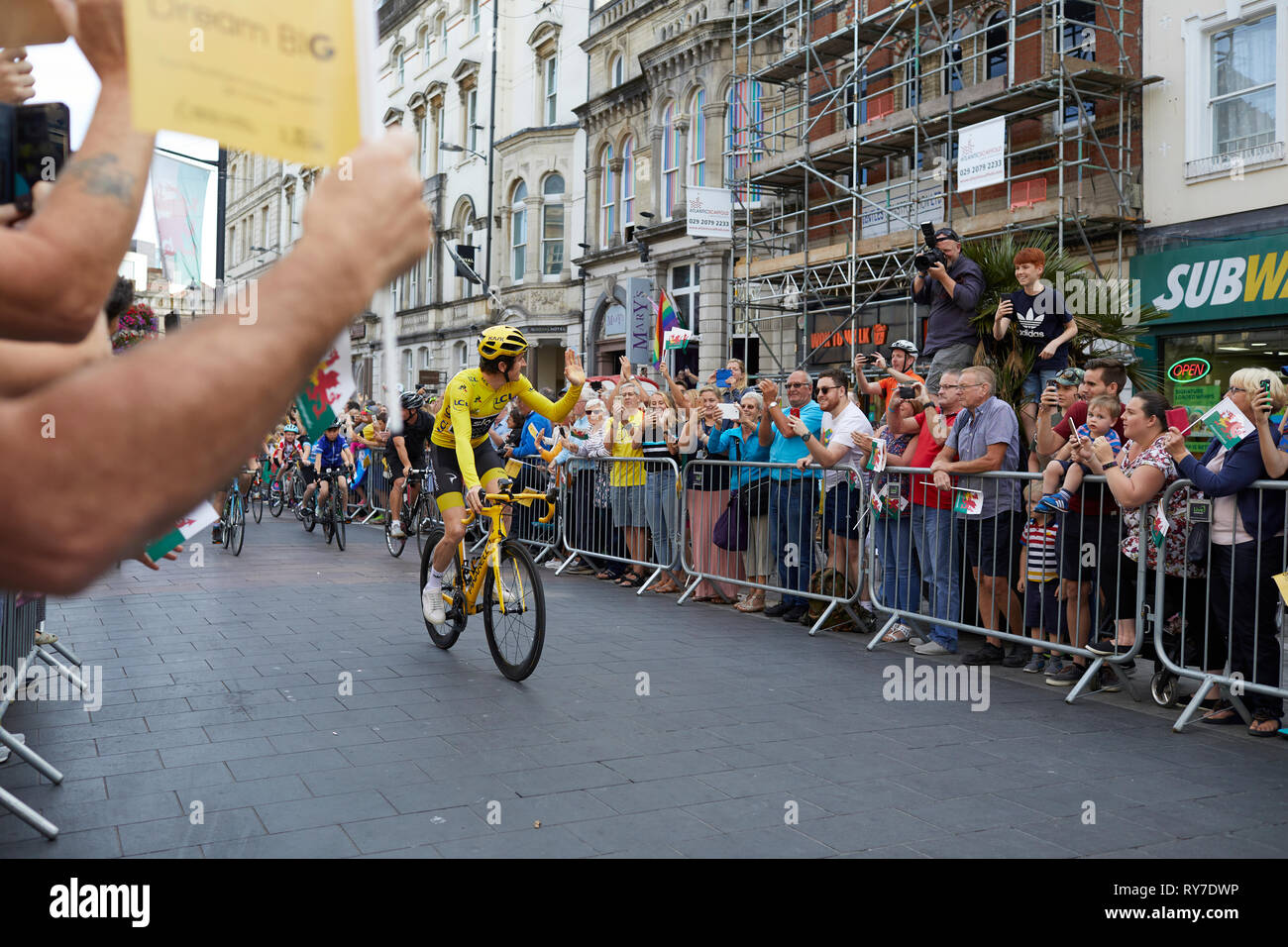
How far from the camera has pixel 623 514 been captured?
11.6m

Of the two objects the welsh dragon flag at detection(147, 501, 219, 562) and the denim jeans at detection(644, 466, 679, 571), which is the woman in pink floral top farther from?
the welsh dragon flag at detection(147, 501, 219, 562)

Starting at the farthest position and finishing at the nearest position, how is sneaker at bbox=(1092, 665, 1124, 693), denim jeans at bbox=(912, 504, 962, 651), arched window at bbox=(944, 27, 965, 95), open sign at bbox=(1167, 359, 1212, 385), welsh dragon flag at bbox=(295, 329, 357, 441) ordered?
arched window at bbox=(944, 27, 965, 95)
open sign at bbox=(1167, 359, 1212, 385)
denim jeans at bbox=(912, 504, 962, 651)
sneaker at bbox=(1092, 665, 1124, 693)
welsh dragon flag at bbox=(295, 329, 357, 441)

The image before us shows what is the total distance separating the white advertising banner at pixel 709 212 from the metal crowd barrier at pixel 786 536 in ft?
49.8

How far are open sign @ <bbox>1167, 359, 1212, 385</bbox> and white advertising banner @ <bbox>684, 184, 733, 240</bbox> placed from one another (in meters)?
11.5

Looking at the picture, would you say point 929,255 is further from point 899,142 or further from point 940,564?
point 899,142

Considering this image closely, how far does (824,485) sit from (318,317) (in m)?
8.11

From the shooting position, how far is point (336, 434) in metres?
15.9

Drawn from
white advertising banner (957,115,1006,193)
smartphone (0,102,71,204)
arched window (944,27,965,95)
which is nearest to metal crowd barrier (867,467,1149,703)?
smartphone (0,102,71,204)

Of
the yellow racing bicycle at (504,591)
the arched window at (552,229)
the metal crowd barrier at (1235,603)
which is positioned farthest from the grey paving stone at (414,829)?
the arched window at (552,229)

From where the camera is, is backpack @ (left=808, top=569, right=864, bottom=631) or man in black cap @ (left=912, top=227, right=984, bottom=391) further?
backpack @ (left=808, top=569, right=864, bottom=631)

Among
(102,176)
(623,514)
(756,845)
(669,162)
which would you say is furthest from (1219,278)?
(669,162)

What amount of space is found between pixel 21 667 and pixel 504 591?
2.69m

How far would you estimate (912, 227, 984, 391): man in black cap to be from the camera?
844 cm
